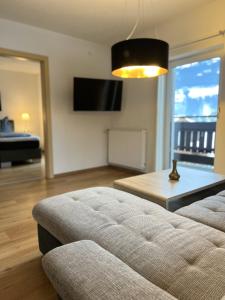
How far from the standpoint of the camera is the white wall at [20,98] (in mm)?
6539

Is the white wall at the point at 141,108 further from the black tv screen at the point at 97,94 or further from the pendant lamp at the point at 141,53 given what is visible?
the pendant lamp at the point at 141,53

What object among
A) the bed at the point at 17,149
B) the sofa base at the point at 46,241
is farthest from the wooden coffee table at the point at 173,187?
the bed at the point at 17,149

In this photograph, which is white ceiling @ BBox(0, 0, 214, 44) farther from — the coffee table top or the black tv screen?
the coffee table top

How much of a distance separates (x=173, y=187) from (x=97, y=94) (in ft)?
8.61

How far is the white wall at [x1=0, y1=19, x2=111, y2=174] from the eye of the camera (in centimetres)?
345

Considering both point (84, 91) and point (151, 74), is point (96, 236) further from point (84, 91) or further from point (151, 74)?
point (84, 91)

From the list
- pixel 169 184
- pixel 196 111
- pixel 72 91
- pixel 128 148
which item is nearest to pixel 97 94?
pixel 72 91

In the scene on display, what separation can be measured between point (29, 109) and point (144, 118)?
4.40 m

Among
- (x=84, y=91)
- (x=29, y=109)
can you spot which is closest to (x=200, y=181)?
(x=84, y=91)

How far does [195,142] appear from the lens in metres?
3.52

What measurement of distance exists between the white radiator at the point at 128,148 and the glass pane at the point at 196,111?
55cm

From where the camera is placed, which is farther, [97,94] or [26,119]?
[26,119]

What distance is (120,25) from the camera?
3453 mm

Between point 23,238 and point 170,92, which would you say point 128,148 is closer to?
point 170,92
